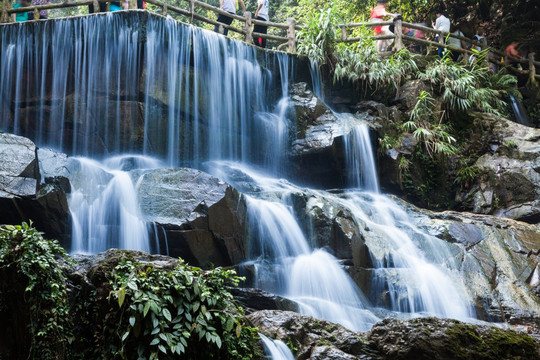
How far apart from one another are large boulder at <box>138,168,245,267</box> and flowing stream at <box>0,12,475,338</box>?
0.88 feet

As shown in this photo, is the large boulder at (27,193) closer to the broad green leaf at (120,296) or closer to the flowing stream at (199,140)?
the flowing stream at (199,140)

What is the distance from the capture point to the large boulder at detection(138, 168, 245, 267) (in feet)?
25.2

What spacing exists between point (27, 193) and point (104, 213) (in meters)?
1.36

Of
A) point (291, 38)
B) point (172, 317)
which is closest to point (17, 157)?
point (172, 317)

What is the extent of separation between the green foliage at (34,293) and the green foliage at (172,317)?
466mm

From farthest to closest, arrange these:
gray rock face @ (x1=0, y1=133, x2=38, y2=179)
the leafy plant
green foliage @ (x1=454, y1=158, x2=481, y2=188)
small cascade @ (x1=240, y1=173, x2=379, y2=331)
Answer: the leafy plant < green foliage @ (x1=454, y1=158, x2=481, y2=188) < small cascade @ (x1=240, y1=173, x2=379, y2=331) < gray rock face @ (x1=0, y1=133, x2=38, y2=179)

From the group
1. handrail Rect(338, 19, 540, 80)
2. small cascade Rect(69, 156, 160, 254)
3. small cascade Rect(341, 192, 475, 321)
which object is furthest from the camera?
handrail Rect(338, 19, 540, 80)

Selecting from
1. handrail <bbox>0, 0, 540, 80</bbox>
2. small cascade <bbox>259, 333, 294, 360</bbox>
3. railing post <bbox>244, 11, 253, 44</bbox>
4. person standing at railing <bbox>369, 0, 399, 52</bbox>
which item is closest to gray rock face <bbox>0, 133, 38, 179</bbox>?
small cascade <bbox>259, 333, 294, 360</bbox>

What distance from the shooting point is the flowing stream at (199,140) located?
27.2 ft

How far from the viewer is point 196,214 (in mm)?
7766

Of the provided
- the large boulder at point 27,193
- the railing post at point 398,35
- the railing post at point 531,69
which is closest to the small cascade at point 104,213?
the large boulder at point 27,193

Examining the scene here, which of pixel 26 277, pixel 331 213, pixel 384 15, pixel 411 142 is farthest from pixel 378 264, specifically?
pixel 384 15

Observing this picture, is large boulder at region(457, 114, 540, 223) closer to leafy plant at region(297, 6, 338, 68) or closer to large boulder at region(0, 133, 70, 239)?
leafy plant at region(297, 6, 338, 68)

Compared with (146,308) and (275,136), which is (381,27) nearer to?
(275,136)
